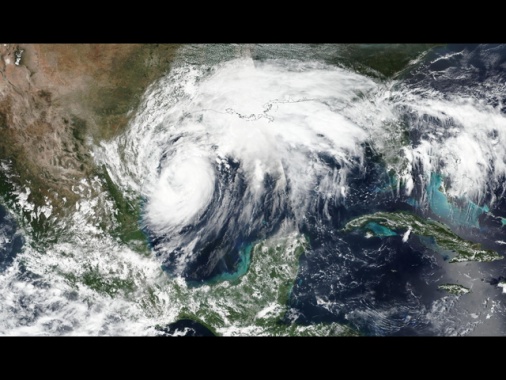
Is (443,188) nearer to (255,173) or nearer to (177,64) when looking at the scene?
(255,173)

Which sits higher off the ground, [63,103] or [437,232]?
[63,103]

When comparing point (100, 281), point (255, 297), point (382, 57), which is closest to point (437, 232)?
point (382, 57)

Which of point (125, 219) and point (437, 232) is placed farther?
point (125, 219)

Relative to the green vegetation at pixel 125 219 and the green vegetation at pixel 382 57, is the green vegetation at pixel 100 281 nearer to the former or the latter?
the green vegetation at pixel 125 219

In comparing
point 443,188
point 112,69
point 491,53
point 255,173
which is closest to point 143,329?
point 255,173

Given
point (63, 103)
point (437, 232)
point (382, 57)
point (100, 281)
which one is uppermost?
point (382, 57)

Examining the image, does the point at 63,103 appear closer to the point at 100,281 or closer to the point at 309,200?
the point at 100,281

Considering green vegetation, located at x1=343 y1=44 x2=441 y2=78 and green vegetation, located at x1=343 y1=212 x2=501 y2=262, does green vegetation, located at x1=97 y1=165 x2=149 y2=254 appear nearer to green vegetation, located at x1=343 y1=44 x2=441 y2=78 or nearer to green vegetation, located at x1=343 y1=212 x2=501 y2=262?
green vegetation, located at x1=343 y1=212 x2=501 y2=262
